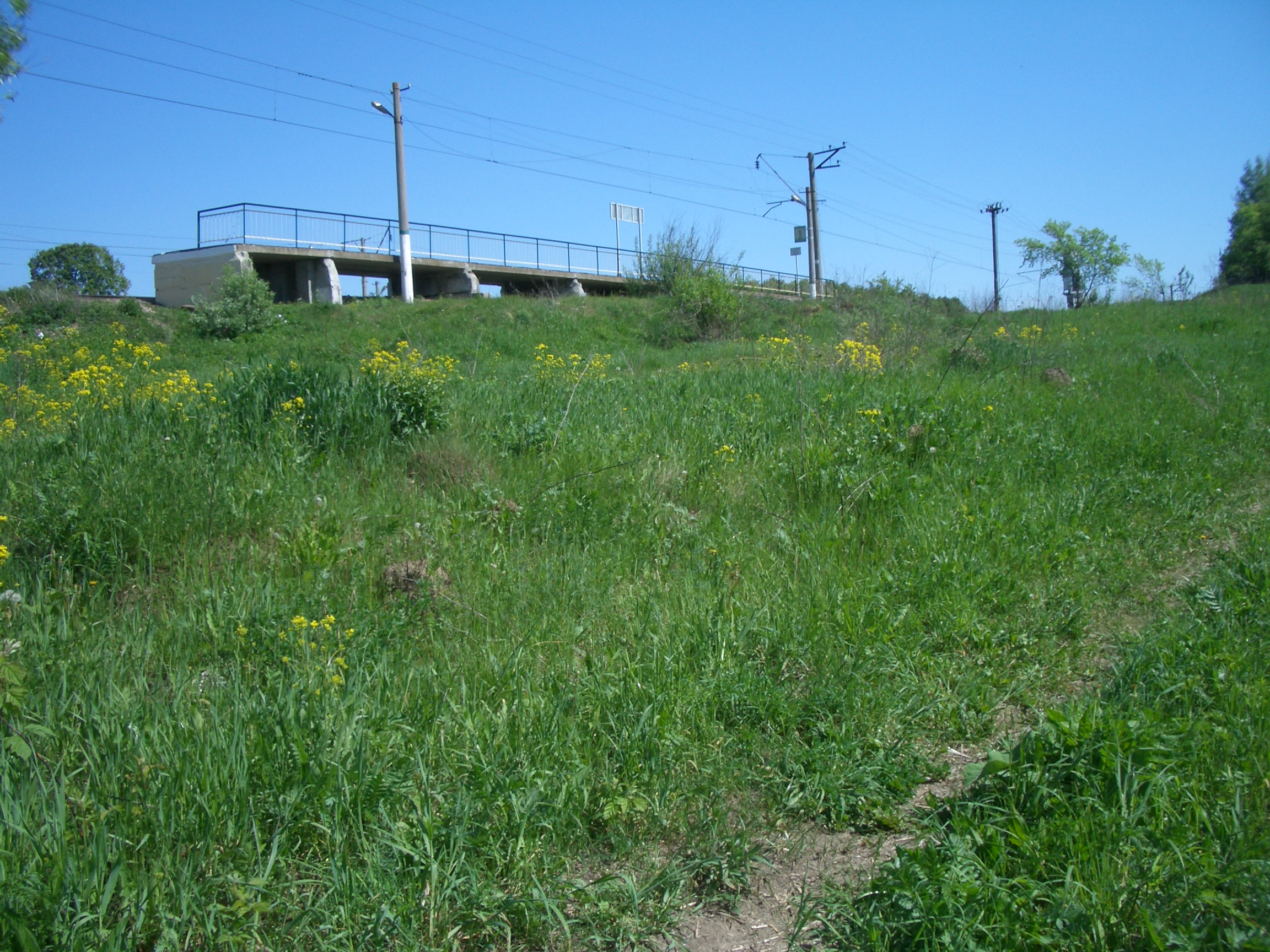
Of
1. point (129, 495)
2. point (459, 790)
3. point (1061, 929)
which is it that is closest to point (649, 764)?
point (459, 790)

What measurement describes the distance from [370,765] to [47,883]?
0.88 meters

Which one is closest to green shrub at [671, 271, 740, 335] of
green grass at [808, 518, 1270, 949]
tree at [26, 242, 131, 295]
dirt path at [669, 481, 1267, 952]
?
dirt path at [669, 481, 1267, 952]

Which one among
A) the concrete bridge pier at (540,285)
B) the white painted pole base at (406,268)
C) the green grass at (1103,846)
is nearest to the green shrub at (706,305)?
the white painted pole base at (406,268)

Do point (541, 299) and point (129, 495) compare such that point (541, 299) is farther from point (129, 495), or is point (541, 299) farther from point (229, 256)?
point (129, 495)

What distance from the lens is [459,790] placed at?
268 centimetres

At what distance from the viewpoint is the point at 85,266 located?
63.9 m

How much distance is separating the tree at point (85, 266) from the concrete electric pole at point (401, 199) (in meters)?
41.8

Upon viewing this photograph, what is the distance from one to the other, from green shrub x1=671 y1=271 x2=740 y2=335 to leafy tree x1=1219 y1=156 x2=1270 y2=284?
28547 millimetres

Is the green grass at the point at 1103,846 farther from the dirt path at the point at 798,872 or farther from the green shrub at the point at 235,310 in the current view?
the green shrub at the point at 235,310

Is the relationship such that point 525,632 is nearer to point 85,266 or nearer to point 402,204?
point 402,204

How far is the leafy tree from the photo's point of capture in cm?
4200

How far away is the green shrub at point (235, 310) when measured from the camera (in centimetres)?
2205

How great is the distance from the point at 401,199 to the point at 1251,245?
42061mm

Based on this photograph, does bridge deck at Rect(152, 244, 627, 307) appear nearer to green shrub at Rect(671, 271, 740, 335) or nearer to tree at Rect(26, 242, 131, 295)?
green shrub at Rect(671, 271, 740, 335)
